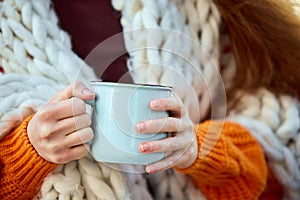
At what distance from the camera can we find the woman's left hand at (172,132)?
589 mm

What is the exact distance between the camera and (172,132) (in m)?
0.62

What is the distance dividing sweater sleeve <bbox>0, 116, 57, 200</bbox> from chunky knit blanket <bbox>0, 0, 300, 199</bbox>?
1 centimetres

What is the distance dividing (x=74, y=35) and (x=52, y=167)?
0.76ft

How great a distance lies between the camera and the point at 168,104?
60 centimetres

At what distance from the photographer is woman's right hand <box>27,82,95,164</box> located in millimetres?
603

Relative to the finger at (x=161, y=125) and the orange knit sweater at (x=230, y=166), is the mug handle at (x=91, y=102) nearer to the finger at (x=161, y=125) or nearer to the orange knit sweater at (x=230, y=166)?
the finger at (x=161, y=125)

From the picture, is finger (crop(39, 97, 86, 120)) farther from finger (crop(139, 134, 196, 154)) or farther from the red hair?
the red hair

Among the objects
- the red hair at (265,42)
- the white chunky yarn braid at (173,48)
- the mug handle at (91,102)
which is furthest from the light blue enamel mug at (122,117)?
the red hair at (265,42)

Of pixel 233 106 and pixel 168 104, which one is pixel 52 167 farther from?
pixel 233 106

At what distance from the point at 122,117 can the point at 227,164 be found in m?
0.22

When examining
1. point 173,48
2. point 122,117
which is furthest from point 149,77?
point 122,117

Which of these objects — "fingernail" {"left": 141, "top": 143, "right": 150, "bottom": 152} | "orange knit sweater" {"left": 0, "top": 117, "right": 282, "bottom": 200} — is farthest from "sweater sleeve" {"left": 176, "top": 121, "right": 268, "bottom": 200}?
"fingernail" {"left": 141, "top": 143, "right": 150, "bottom": 152}

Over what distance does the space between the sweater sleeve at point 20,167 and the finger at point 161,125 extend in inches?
5.5

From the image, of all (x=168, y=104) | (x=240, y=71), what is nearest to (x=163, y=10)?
(x=240, y=71)
